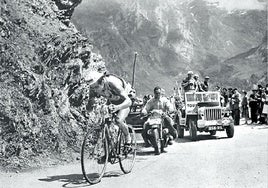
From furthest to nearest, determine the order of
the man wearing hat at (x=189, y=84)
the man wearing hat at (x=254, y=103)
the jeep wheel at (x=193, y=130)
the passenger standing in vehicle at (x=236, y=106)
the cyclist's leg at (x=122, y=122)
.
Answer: the passenger standing in vehicle at (x=236, y=106) → the man wearing hat at (x=254, y=103) → the man wearing hat at (x=189, y=84) → the jeep wheel at (x=193, y=130) → the cyclist's leg at (x=122, y=122)

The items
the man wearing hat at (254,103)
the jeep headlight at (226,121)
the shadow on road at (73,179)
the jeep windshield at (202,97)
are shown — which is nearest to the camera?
the shadow on road at (73,179)

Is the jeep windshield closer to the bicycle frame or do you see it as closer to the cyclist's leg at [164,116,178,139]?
the cyclist's leg at [164,116,178,139]

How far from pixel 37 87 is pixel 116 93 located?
2543 mm

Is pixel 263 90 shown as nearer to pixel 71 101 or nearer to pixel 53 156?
Result: pixel 71 101

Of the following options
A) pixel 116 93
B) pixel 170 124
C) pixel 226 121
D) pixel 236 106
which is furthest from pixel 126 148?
pixel 236 106

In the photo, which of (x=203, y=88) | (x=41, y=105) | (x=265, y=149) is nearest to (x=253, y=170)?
(x=265, y=149)

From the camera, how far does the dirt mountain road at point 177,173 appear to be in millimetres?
6977

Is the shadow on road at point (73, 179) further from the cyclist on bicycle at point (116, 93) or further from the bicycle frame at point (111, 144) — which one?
the cyclist on bicycle at point (116, 93)

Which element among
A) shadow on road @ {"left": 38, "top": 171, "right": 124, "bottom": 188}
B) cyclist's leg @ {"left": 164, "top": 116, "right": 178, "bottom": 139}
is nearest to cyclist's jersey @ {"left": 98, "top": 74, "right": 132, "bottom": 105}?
shadow on road @ {"left": 38, "top": 171, "right": 124, "bottom": 188}

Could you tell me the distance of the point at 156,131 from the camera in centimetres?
1073

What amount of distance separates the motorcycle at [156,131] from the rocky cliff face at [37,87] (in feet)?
5.69

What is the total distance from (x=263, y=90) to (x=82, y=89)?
42.2 ft

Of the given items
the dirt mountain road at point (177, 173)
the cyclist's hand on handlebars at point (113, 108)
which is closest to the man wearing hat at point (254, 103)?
the dirt mountain road at point (177, 173)

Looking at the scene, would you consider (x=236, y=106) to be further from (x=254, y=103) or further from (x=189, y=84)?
(x=189, y=84)
